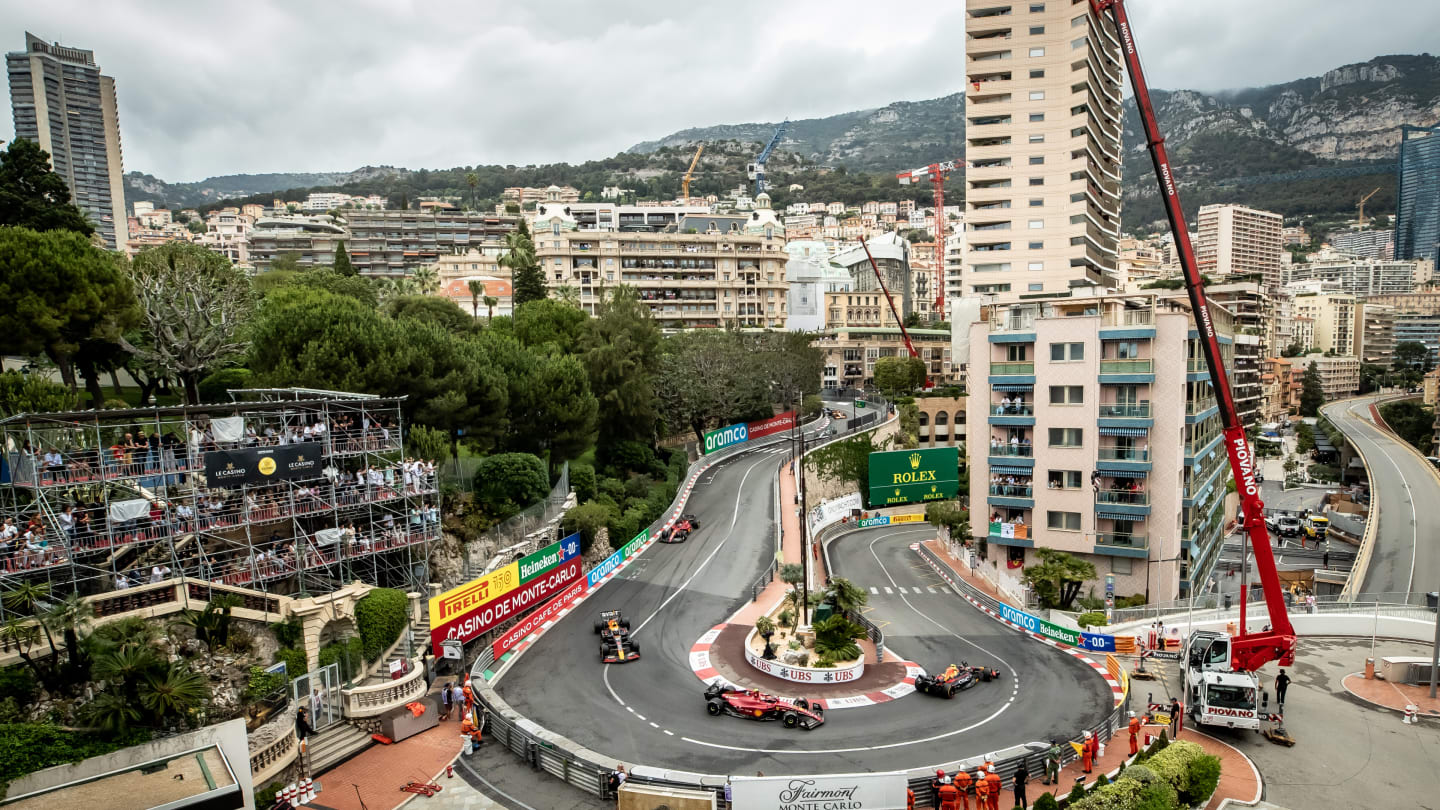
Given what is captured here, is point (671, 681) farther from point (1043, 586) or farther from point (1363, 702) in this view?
point (1363, 702)

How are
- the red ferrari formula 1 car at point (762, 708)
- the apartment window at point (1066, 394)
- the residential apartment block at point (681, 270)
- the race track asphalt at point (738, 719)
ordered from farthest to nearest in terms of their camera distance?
the residential apartment block at point (681, 270)
the apartment window at point (1066, 394)
the red ferrari formula 1 car at point (762, 708)
the race track asphalt at point (738, 719)

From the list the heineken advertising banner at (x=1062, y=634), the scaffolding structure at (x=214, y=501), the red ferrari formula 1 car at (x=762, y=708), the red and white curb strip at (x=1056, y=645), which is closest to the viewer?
the red ferrari formula 1 car at (x=762, y=708)

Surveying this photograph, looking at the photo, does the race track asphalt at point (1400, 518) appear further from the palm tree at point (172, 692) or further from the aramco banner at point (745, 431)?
the palm tree at point (172, 692)

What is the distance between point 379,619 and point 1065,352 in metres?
36.9

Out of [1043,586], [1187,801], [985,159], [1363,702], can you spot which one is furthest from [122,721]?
[985,159]

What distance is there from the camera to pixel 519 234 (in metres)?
117

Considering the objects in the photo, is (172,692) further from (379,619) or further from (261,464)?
(261,464)

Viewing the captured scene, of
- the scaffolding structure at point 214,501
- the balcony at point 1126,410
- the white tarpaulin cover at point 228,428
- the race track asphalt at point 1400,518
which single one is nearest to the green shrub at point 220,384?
the scaffolding structure at point 214,501

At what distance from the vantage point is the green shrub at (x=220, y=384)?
2095 inches

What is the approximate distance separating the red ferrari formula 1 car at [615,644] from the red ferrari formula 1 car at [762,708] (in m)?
5.91

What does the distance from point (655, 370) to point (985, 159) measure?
117 ft

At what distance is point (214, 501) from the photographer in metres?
32.3

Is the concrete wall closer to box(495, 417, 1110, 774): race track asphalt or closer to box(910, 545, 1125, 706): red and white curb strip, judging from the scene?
box(495, 417, 1110, 774): race track asphalt

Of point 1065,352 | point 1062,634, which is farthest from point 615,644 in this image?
point 1065,352
